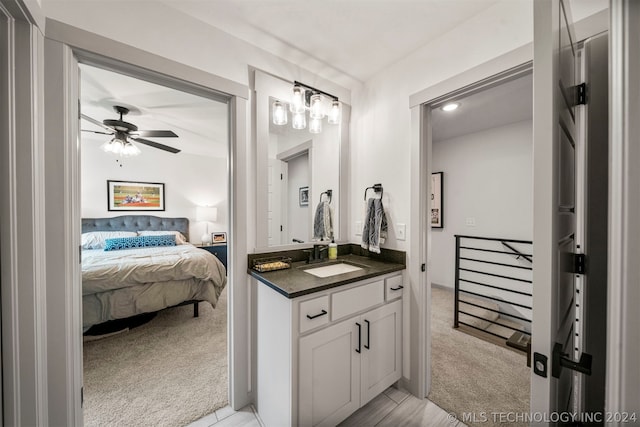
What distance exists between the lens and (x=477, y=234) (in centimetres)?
339

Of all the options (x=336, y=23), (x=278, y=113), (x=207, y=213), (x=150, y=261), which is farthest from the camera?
(x=207, y=213)

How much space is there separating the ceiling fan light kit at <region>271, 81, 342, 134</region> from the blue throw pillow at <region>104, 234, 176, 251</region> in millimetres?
3314

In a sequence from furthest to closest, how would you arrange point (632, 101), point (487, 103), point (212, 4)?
1. point (487, 103)
2. point (212, 4)
3. point (632, 101)

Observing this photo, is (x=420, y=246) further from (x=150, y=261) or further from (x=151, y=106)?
(x=151, y=106)

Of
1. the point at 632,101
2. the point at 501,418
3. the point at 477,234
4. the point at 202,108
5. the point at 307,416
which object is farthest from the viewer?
the point at 477,234

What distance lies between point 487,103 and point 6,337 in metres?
3.67

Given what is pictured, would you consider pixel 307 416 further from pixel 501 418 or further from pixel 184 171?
pixel 184 171

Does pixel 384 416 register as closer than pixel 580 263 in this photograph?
No

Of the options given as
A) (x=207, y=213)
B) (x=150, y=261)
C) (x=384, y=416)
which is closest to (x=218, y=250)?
(x=207, y=213)

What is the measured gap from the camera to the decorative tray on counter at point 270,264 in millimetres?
1563

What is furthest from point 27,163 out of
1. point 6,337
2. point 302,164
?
point 302,164

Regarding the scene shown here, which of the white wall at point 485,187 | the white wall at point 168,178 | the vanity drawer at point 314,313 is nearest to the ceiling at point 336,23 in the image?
the vanity drawer at point 314,313

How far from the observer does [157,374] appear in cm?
191

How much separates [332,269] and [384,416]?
3.15 ft
